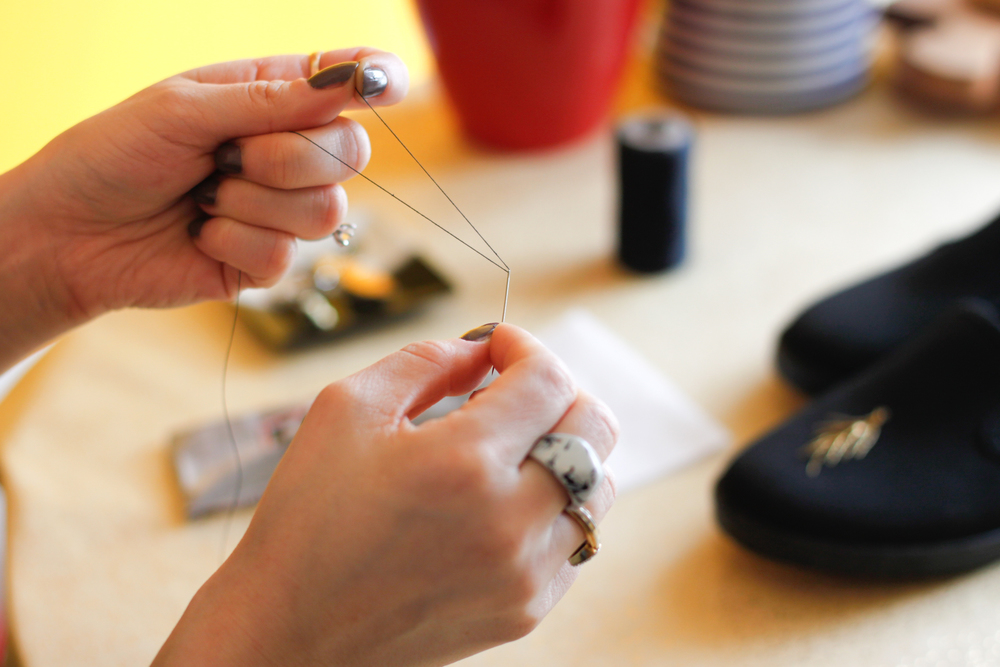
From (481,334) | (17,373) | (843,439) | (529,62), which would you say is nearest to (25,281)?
(481,334)

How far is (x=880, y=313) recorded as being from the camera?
28.6 inches

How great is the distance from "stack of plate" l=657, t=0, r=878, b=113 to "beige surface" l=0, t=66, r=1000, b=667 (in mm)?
40

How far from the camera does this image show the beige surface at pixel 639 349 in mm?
519

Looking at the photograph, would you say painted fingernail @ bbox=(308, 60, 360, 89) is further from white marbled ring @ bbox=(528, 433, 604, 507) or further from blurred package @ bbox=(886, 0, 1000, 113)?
blurred package @ bbox=(886, 0, 1000, 113)

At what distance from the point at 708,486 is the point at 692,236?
1.32 ft

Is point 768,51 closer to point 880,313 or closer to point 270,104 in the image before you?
point 880,313

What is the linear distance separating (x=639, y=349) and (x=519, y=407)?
1.54 ft

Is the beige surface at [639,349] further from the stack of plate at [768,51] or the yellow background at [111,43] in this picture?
the yellow background at [111,43]

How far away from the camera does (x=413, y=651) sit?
1.14 feet

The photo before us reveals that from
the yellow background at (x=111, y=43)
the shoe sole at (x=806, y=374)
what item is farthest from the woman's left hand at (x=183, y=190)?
the shoe sole at (x=806, y=374)

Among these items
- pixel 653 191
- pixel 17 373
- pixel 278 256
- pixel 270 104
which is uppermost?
pixel 270 104

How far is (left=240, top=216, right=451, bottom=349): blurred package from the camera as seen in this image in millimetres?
786

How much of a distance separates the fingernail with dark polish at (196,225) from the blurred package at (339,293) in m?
0.24

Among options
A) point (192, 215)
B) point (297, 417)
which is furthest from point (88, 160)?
point (297, 417)
